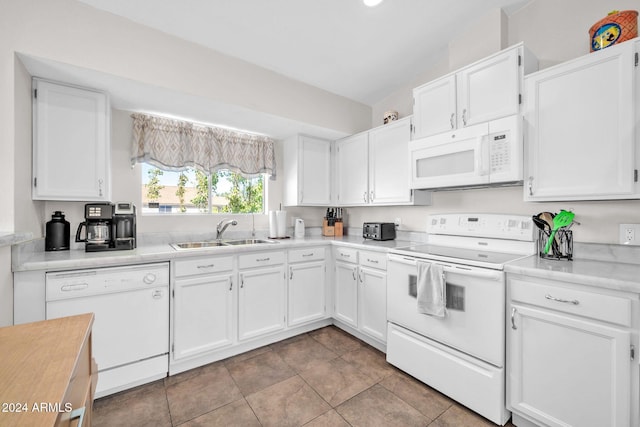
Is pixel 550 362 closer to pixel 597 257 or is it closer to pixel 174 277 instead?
pixel 597 257

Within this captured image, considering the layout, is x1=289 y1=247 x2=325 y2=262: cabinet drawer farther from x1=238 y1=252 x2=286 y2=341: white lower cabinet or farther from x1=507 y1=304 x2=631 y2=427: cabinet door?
x1=507 y1=304 x2=631 y2=427: cabinet door

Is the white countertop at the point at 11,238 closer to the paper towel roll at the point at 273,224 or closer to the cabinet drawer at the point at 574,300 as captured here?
the paper towel roll at the point at 273,224

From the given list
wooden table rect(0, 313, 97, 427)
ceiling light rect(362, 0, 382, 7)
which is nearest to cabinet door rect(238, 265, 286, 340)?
wooden table rect(0, 313, 97, 427)

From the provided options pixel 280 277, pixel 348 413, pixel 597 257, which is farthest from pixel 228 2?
pixel 597 257

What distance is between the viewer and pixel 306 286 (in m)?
2.79

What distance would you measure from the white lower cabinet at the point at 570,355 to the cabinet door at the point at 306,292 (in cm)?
170

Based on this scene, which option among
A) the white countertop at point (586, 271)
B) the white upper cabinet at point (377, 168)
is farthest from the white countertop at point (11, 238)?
the white upper cabinet at point (377, 168)

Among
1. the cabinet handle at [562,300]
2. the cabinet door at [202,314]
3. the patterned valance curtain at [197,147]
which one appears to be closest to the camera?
the cabinet handle at [562,300]

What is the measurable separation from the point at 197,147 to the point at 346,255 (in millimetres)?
1910

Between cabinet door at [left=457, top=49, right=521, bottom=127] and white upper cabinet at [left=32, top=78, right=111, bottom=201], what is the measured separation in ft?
9.10

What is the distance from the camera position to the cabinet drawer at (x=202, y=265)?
210 centimetres

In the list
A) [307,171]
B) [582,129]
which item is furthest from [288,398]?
[582,129]

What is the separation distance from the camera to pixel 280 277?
8.63 ft

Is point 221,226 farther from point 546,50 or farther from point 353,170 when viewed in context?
point 546,50
